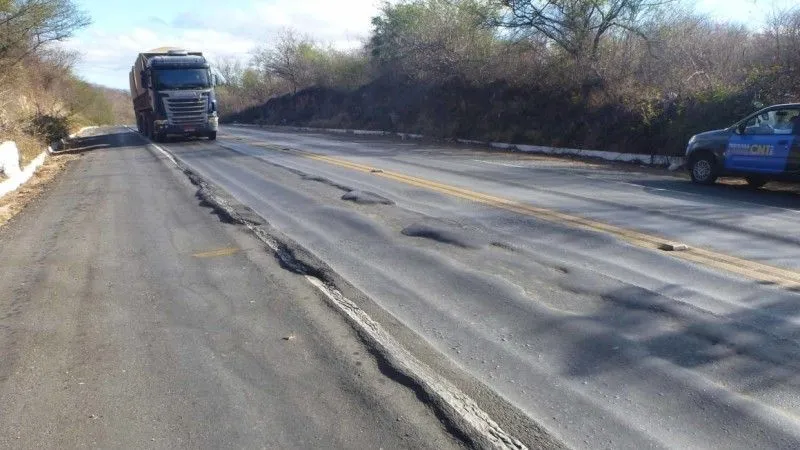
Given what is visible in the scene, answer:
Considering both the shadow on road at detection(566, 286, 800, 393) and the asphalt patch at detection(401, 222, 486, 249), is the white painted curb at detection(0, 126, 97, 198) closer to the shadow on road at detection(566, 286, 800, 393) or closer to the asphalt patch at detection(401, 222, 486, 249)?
the asphalt patch at detection(401, 222, 486, 249)

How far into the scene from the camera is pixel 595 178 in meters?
15.9

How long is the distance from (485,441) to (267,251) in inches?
209

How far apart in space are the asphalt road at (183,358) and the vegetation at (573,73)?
16.3 m

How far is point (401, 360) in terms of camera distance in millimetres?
5016

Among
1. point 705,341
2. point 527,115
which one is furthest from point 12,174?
point 527,115

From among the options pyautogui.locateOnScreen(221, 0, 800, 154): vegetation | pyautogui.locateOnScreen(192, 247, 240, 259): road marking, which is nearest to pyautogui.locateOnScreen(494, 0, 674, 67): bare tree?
pyautogui.locateOnScreen(221, 0, 800, 154): vegetation

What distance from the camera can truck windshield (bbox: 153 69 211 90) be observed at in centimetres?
2984

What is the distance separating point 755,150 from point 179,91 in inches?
917

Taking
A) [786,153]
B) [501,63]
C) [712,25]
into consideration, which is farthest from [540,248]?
[501,63]

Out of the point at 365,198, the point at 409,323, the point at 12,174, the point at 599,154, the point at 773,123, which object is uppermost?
the point at 773,123

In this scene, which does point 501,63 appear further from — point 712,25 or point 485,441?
point 485,441

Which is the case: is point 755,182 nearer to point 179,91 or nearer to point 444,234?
point 444,234

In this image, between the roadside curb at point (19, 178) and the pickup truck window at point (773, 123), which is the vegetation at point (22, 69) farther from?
the pickup truck window at point (773, 123)

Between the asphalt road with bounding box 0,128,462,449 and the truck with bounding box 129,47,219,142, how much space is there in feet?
71.4
